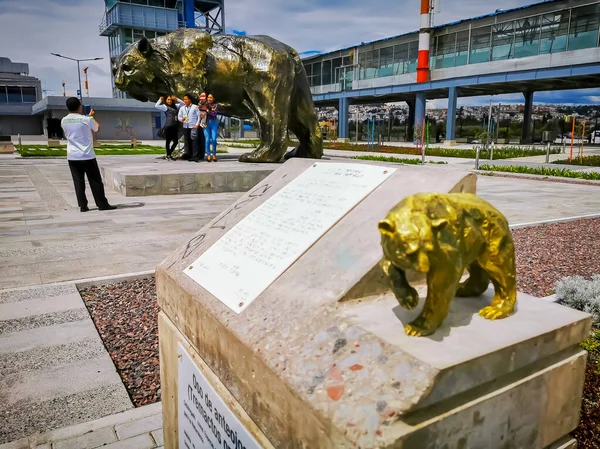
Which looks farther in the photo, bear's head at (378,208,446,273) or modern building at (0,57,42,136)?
modern building at (0,57,42,136)

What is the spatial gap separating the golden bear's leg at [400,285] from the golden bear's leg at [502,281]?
35cm

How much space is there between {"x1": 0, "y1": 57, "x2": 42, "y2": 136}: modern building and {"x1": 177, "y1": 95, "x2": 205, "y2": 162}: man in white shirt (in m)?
45.1

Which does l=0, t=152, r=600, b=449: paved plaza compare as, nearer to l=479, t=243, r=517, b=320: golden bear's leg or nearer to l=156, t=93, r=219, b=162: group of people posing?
l=156, t=93, r=219, b=162: group of people posing

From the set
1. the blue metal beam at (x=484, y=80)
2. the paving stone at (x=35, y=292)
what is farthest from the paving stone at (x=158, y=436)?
the blue metal beam at (x=484, y=80)

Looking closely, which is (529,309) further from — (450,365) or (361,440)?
(361,440)

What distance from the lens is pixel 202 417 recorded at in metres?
1.97

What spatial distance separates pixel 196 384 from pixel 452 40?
3337 centimetres

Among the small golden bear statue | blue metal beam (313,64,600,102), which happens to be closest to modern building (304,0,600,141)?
blue metal beam (313,64,600,102)

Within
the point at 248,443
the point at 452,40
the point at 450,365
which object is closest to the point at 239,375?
the point at 248,443

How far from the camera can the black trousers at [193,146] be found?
1175cm

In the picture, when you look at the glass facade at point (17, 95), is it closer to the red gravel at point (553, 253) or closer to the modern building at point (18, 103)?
the modern building at point (18, 103)

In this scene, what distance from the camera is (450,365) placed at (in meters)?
1.28

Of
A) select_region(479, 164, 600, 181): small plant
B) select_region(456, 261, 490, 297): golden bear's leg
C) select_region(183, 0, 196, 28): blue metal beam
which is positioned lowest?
select_region(479, 164, 600, 181): small plant

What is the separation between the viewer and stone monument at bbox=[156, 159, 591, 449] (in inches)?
50.8
